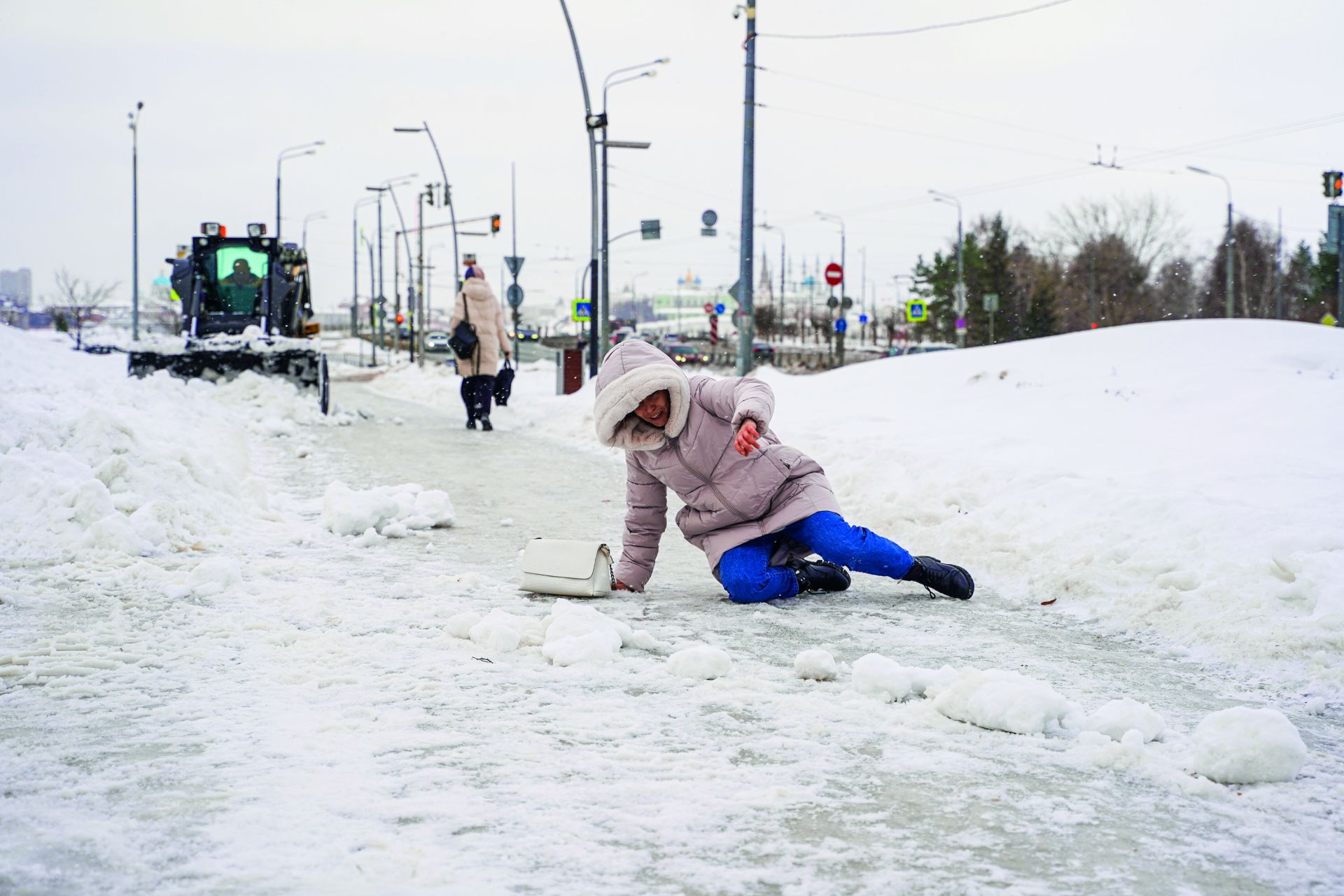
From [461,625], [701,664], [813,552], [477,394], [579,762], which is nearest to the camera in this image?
[579,762]

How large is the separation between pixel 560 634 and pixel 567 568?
3.38ft

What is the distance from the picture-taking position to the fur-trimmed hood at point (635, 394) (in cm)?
485

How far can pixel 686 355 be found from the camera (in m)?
49.7

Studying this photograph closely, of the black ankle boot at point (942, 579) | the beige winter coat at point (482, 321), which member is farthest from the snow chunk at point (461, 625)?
the beige winter coat at point (482, 321)

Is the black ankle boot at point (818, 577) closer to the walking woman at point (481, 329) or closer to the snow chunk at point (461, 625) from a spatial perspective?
the snow chunk at point (461, 625)

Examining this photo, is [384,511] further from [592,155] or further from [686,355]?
[686,355]

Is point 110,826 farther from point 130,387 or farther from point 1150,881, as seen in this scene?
point 130,387

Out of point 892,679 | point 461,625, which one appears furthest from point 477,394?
point 892,679

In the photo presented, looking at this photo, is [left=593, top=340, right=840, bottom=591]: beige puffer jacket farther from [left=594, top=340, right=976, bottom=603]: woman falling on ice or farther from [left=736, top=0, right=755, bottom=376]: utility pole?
[left=736, top=0, right=755, bottom=376]: utility pole

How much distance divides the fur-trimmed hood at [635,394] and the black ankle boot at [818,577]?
3.04 ft

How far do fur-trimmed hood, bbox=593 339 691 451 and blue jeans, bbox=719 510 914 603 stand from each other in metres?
0.64

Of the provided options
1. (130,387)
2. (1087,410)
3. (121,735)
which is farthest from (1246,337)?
(121,735)

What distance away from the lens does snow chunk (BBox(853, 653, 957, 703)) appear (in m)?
3.65

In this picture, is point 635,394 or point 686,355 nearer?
point 635,394
